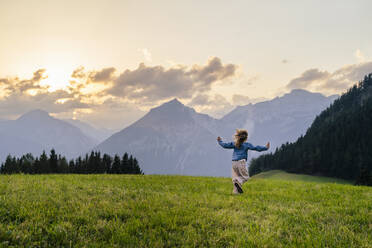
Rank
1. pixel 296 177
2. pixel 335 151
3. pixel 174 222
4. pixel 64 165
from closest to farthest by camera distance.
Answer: pixel 174 222, pixel 64 165, pixel 296 177, pixel 335 151

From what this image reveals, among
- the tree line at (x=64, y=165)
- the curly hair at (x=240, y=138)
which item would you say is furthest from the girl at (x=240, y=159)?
the tree line at (x=64, y=165)

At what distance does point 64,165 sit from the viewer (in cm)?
6481

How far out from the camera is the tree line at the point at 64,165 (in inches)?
2247

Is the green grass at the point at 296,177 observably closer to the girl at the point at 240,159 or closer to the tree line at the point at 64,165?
the tree line at the point at 64,165

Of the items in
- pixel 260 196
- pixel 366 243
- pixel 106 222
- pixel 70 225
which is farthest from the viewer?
pixel 260 196

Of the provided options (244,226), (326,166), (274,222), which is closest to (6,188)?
(244,226)

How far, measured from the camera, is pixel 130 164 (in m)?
70.0

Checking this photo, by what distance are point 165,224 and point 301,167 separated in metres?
135

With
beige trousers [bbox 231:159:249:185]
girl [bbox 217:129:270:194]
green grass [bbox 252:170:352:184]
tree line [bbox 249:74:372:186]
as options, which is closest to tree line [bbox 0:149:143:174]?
girl [bbox 217:129:270:194]

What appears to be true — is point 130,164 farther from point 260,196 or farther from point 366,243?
point 366,243

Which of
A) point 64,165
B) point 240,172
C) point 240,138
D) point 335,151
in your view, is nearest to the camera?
point 240,172

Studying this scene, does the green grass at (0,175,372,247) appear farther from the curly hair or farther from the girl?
the curly hair

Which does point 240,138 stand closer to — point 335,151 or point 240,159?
point 240,159

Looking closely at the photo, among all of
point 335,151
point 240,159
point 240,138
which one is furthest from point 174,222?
point 335,151
